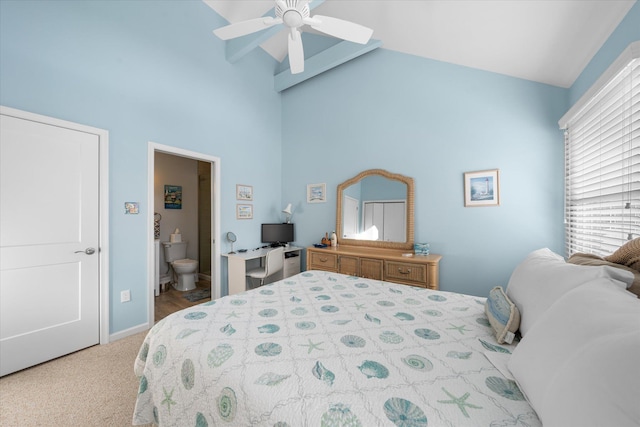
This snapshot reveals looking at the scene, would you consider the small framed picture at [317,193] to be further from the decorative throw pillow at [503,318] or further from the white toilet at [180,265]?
the decorative throw pillow at [503,318]

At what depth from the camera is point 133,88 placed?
8.16 feet

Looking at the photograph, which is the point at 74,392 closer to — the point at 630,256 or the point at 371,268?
the point at 371,268

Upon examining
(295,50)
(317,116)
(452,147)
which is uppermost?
(317,116)

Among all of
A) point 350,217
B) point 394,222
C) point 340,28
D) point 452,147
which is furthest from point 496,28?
point 350,217

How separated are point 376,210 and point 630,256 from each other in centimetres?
233

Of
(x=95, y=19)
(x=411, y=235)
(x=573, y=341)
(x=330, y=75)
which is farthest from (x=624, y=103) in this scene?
(x=95, y=19)

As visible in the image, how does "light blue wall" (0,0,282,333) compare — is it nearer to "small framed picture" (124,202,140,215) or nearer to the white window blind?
"small framed picture" (124,202,140,215)

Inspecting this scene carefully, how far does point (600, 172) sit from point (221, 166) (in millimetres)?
3738

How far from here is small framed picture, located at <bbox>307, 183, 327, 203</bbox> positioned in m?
3.73

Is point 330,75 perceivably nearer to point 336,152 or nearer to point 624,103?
point 336,152

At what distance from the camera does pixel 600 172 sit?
170 centimetres

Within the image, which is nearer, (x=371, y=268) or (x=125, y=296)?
(x=125, y=296)

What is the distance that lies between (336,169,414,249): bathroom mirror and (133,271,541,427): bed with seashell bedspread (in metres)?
1.58

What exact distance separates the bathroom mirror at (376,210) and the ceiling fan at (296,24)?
1.67 m
